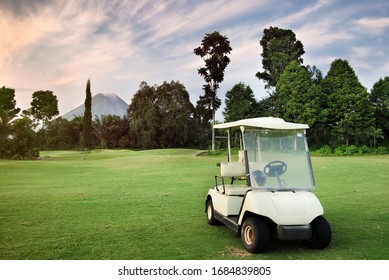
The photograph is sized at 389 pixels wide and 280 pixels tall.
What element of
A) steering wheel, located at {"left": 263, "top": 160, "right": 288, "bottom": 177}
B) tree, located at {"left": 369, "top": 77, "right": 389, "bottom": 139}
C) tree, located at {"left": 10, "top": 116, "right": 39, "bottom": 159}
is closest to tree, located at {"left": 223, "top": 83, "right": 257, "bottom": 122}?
tree, located at {"left": 369, "top": 77, "right": 389, "bottom": 139}

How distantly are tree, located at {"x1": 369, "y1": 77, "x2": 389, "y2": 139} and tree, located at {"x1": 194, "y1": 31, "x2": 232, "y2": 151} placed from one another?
2618 mm

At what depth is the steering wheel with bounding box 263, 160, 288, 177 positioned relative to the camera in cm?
412

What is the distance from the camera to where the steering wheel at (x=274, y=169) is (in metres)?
4.12

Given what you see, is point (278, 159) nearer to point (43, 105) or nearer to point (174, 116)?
point (43, 105)

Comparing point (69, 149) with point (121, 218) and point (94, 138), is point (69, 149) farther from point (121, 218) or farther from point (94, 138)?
point (121, 218)

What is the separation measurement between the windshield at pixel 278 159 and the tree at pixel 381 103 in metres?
3.23

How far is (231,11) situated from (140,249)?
3219 millimetres

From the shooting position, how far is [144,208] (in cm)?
576

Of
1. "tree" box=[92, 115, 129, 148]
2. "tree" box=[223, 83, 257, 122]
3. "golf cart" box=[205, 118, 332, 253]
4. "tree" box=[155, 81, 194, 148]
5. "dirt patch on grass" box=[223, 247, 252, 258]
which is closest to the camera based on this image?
"golf cart" box=[205, 118, 332, 253]

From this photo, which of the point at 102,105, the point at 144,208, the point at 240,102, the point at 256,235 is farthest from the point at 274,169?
the point at 102,105

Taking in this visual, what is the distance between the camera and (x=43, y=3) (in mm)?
4984

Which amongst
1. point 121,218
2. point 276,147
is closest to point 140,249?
point 121,218

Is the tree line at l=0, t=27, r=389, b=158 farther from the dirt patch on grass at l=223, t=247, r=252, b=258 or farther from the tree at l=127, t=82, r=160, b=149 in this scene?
the dirt patch on grass at l=223, t=247, r=252, b=258

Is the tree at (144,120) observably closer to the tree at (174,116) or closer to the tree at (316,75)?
the tree at (174,116)
